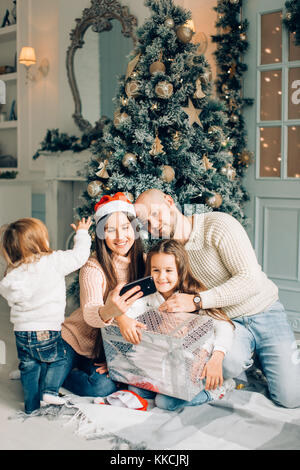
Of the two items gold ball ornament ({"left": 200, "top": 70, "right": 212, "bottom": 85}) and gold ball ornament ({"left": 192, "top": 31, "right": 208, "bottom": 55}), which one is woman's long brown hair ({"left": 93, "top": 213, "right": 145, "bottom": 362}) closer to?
gold ball ornament ({"left": 200, "top": 70, "right": 212, "bottom": 85})

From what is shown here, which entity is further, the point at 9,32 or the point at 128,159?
the point at 9,32

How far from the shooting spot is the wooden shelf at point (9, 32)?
14.5 ft

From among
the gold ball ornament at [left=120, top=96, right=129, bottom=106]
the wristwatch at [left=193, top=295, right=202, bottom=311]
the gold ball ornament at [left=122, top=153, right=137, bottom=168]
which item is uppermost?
the gold ball ornament at [left=120, top=96, right=129, bottom=106]

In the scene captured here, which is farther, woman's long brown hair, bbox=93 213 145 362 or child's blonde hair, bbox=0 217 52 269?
woman's long brown hair, bbox=93 213 145 362

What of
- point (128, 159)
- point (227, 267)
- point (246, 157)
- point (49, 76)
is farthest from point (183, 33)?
point (49, 76)

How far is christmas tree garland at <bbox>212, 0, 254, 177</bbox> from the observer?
3.07 m

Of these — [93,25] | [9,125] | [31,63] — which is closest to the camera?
[93,25]

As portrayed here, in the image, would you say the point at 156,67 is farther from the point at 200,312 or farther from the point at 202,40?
the point at 200,312

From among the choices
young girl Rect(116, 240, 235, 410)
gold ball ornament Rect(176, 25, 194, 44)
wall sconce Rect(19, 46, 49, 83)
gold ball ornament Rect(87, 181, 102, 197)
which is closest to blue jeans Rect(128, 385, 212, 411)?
young girl Rect(116, 240, 235, 410)

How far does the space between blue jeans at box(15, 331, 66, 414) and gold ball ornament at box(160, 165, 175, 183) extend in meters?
0.97

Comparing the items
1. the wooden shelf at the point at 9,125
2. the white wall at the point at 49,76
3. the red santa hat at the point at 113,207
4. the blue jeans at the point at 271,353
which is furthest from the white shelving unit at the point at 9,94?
the blue jeans at the point at 271,353

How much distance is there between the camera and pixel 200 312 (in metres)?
1.84

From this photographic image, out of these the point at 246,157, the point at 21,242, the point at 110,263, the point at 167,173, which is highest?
the point at 246,157

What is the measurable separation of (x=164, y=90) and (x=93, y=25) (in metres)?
1.68
